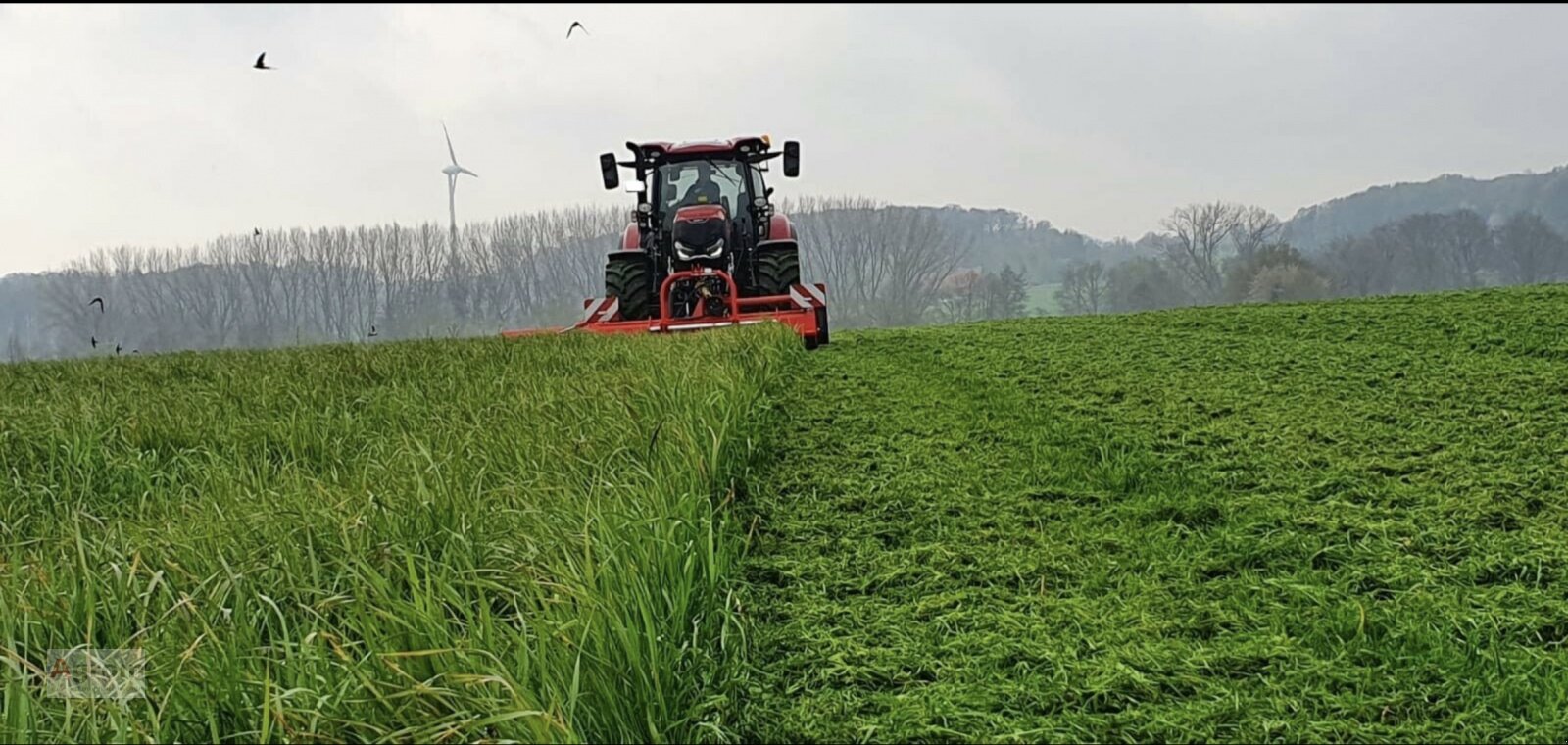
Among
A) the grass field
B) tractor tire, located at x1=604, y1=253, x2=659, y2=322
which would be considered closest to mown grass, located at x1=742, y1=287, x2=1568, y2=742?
the grass field

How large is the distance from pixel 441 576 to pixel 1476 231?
134 ft

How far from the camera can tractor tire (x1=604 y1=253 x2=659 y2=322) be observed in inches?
308

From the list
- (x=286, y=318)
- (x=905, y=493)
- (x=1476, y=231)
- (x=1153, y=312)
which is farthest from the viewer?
(x=286, y=318)

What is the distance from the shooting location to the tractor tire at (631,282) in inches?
308

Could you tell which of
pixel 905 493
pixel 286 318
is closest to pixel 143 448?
pixel 905 493

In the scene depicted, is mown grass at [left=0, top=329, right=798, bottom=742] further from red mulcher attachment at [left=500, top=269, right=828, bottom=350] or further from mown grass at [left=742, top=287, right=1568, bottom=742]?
red mulcher attachment at [left=500, top=269, right=828, bottom=350]

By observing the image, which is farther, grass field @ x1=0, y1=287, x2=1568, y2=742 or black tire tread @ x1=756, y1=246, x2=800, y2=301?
black tire tread @ x1=756, y1=246, x2=800, y2=301

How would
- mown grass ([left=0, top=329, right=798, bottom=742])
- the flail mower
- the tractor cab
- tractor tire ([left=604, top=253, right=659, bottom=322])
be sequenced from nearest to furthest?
1. mown grass ([left=0, top=329, right=798, bottom=742])
2. the flail mower
3. the tractor cab
4. tractor tire ([left=604, top=253, right=659, bottom=322])

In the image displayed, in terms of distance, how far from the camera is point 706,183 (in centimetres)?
830

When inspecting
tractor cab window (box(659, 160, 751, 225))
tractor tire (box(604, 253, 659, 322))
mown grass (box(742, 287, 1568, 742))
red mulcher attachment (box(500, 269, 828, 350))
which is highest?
tractor cab window (box(659, 160, 751, 225))

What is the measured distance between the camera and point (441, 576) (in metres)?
1.30

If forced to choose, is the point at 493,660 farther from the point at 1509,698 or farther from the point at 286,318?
the point at 286,318

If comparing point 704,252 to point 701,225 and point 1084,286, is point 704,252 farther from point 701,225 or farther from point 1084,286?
point 1084,286

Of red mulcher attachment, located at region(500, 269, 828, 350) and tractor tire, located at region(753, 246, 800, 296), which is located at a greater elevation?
tractor tire, located at region(753, 246, 800, 296)
